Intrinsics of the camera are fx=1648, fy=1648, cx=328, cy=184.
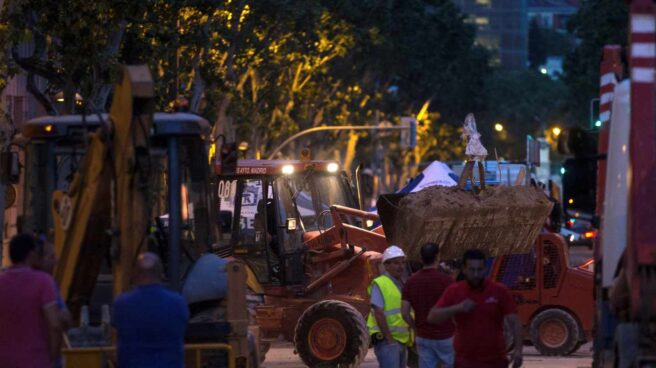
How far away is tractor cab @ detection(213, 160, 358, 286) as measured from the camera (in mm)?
20547

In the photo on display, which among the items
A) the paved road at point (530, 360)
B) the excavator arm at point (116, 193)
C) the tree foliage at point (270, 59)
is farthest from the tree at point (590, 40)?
the excavator arm at point (116, 193)

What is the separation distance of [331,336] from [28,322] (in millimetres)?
9564

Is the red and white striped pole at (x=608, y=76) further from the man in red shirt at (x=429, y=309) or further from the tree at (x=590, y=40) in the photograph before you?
the tree at (x=590, y=40)

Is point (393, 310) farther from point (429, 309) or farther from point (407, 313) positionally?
point (429, 309)

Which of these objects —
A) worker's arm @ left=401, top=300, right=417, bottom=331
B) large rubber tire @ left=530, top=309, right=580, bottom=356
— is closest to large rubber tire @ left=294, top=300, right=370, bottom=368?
large rubber tire @ left=530, top=309, right=580, bottom=356

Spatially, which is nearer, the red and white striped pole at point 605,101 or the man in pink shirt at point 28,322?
the man in pink shirt at point 28,322

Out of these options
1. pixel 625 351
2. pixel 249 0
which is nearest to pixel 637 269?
pixel 625 351

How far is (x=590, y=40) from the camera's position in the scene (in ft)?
211

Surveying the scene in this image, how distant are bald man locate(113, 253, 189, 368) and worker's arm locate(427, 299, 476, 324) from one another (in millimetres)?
2310

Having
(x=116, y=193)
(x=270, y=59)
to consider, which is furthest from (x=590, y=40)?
(x=116, y=193)

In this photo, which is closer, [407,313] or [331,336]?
[407,313]

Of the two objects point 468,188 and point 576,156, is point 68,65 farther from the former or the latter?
point 576,156

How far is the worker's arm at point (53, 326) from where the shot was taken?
10.1 metres

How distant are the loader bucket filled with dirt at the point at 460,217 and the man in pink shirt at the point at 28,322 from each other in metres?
8.43
